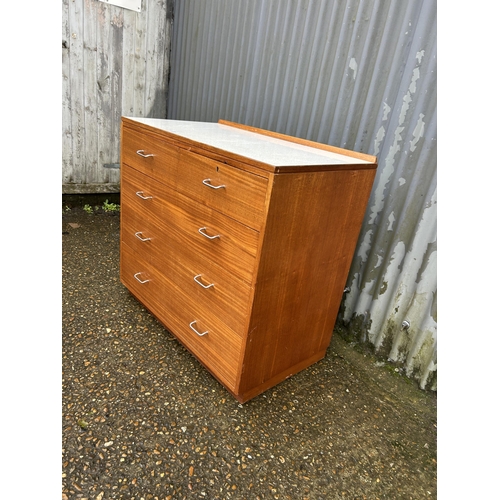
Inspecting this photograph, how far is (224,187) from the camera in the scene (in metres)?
1.49

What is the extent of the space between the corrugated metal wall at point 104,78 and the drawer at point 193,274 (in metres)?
1.79

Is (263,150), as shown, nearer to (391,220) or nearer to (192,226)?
(192,226)

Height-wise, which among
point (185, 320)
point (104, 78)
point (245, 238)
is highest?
point (104, 78)

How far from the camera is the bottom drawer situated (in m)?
1.67

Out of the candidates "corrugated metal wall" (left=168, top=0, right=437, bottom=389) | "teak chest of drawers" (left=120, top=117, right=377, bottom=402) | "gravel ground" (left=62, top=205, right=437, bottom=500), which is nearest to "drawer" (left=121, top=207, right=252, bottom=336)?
"teak chest of drawers" (left=120, top=117, right=377, bottom=402)

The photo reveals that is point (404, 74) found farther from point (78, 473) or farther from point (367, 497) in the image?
point (78, 473)

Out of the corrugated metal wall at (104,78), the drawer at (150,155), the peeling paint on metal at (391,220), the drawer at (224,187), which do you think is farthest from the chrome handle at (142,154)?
the corrugated metal wall at (104,78)

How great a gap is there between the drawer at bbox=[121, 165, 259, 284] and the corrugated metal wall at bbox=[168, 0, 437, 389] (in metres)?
0.92

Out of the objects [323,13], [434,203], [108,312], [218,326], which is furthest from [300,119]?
[108,312]

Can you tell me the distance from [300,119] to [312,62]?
1.08 ft

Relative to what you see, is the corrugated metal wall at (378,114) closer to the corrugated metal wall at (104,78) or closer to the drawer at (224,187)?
the drawer at (224,187)

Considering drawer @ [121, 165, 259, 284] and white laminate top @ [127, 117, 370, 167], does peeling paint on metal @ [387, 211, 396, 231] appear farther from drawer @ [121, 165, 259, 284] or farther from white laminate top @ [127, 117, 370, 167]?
drawer @ [121, 165, 259, 284]

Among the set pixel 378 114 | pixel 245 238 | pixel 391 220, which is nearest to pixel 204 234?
pixel 245 238

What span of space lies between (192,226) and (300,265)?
53 cm
